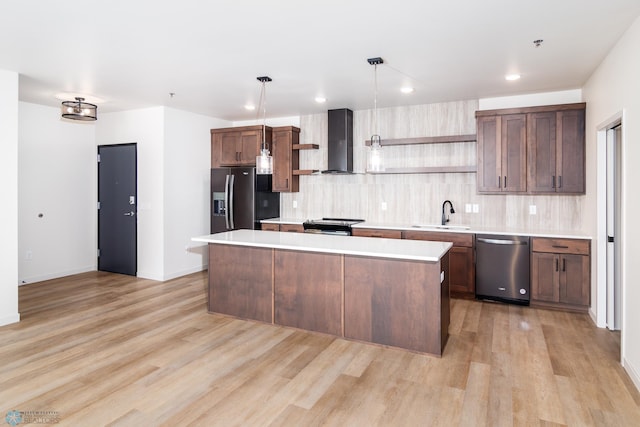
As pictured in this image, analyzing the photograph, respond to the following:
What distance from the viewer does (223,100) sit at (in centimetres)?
531

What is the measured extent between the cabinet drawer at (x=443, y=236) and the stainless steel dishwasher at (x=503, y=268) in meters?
0.11

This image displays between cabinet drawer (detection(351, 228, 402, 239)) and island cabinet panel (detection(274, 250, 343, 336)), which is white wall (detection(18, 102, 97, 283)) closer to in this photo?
island cabinet panel (detection(274, 250, 343, 336))

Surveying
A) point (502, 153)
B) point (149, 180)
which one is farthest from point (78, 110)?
point (502, 153)

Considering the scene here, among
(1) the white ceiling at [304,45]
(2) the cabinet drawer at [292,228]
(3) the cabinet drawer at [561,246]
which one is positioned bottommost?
(3) the cabinet drawer at [561,246]

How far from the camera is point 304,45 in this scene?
331 cm

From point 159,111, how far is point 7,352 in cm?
362

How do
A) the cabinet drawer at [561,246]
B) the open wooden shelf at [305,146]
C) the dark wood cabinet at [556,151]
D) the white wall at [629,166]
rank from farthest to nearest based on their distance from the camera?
the open wooden shelf at [305,146] → the dark wood cabinet at [556,151] → the cabinet drawer at [561,246] → the white wall at [629,166]

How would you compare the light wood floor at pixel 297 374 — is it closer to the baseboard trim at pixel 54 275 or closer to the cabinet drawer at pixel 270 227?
the baseboard trim at pixel 54 275

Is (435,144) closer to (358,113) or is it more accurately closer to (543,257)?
(358,113)

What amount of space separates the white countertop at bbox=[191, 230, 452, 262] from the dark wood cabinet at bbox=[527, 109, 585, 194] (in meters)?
1.89

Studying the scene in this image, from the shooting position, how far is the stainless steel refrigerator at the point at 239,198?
19.5 feet

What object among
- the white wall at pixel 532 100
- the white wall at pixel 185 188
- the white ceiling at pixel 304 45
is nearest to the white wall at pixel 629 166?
the white ceiling at pixel 304 45

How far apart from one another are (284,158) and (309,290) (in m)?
2.99

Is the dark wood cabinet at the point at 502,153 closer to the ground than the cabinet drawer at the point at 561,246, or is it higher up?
higher up
